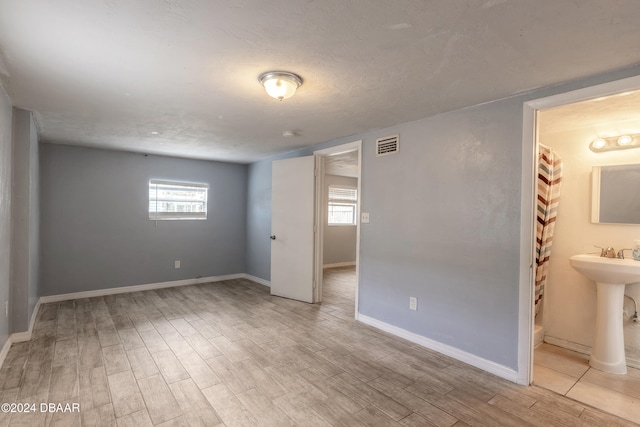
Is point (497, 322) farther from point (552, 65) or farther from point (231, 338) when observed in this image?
point (231, 338)

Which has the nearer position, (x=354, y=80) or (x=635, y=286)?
(x=354, y=80)

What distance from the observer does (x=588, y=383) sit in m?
2.35

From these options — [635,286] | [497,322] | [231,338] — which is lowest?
[231,338]

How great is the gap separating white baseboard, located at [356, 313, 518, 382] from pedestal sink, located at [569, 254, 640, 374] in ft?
3.02

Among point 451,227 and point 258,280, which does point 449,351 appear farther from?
point 258,280

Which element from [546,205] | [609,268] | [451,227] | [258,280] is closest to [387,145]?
[451,227]

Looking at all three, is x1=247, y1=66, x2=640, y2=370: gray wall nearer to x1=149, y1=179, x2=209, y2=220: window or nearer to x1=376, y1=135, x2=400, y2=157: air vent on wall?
x1=376, y1=135, x2=400, y2=157: air vent on wall

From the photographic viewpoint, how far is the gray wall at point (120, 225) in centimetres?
430

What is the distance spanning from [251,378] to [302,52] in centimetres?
233

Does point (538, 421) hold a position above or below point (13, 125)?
below

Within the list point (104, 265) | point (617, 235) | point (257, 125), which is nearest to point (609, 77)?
point (617, 235)

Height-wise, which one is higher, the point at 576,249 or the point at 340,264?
the point at 576,249

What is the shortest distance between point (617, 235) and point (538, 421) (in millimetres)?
1986

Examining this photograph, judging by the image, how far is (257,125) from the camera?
11.0 feet
